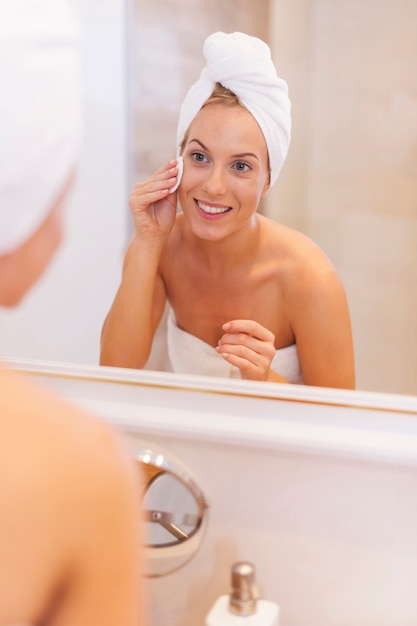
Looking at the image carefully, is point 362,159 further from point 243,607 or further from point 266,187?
point 243,607

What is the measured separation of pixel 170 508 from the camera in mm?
770

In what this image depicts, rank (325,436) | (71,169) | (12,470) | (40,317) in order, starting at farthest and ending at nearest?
(40,317) → (325,436) → (71,169) → (12,470)

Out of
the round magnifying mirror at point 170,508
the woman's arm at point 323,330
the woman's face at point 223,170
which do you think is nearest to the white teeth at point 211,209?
the woman's face at point 223,170

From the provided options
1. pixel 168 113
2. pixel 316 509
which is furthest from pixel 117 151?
pixel 316 509

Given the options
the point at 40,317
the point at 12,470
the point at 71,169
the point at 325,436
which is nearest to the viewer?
the point at 12,470

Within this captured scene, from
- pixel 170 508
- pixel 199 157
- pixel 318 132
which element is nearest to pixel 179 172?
pixel 199 157

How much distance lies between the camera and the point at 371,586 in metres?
0.79

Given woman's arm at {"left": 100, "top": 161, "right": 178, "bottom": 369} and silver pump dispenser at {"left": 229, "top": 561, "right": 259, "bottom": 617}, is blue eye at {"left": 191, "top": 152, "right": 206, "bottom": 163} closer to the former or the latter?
woman's arm at {"left": 100, "top": 161, "right": 178, "bottom": 369}

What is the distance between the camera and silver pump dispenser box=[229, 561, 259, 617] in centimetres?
73

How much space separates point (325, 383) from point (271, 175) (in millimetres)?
210

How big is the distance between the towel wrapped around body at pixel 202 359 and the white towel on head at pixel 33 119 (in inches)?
16.0

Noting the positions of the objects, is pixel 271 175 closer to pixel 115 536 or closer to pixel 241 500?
pixel 241 500

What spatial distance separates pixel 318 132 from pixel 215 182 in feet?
0.38

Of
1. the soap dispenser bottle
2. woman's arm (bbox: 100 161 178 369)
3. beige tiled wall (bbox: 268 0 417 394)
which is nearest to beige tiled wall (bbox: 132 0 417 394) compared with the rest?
beige tiled wall (bbox: 268 0 417 394)
